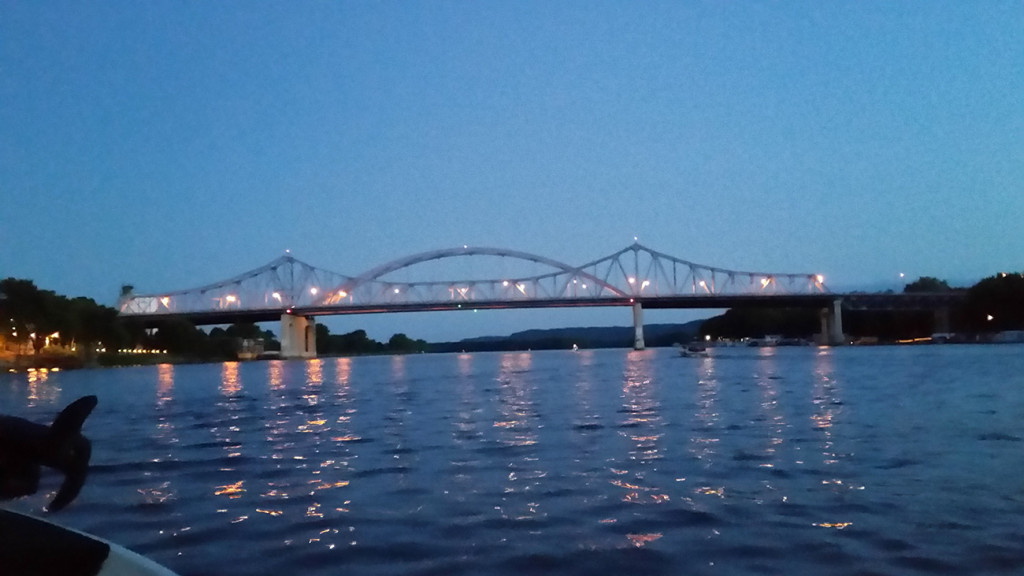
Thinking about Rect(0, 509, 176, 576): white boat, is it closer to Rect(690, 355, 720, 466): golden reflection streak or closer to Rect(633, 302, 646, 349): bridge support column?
Rect(690, 355, 720, 466): golden reflection streak

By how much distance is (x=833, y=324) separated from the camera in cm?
10369

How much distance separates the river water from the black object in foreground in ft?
15.1

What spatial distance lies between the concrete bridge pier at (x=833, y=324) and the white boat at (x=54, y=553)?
106693 millimetres

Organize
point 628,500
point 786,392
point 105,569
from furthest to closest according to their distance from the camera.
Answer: point 786,392, point 628,500, point 105,569

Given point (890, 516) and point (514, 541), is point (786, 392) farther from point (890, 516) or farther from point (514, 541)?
point (514, 541)

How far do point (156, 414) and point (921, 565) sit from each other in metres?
20.6

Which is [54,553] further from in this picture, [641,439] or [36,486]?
[641,439]

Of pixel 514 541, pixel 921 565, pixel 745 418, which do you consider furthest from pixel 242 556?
pixel 745 418

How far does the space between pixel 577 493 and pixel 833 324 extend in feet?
332

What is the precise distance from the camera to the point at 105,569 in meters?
2.24

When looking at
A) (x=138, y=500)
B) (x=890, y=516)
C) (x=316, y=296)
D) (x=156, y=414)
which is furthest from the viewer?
(x=316, y=296)

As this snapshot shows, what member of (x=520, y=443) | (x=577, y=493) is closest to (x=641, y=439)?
(x=520, y=443)

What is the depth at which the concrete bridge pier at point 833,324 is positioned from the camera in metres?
103

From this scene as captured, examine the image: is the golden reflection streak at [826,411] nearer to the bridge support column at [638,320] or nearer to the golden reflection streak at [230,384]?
the golden reflection streak at [230,384]
